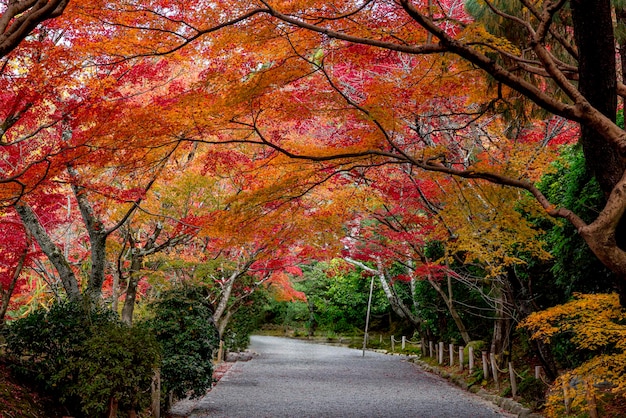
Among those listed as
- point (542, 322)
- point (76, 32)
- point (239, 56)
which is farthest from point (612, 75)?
point (76, 32)

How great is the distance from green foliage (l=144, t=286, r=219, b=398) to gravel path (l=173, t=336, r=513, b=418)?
1.94ft

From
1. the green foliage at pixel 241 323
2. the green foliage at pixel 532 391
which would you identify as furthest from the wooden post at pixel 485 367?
the green foliage at pixel 241 323

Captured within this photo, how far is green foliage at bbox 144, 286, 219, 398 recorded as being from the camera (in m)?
8.81

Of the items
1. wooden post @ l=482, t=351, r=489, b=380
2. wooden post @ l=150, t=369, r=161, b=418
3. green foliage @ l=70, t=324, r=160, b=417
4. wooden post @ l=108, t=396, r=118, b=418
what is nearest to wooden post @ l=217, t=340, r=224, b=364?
wooden post @ l=482, t=351, r=489, b=380

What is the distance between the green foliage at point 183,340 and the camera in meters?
8.81

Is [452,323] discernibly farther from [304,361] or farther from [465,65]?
[465,65]

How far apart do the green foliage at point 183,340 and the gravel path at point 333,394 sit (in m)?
0.59

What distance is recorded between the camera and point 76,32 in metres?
7.39

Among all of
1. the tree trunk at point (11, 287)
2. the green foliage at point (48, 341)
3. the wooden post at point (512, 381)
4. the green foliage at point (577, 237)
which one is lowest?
the wooden post at point (512, 381)

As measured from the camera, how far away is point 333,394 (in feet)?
38.9

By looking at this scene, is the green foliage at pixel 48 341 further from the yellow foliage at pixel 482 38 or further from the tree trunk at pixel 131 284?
the yellow foliage at pixel 482 38

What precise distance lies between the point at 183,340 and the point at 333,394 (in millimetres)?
4256

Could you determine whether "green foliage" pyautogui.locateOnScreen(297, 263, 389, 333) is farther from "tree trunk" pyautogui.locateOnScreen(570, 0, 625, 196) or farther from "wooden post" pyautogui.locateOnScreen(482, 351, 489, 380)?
"tree trunk" pyautogui.locateOnScreen(570, 0, 625, 196)

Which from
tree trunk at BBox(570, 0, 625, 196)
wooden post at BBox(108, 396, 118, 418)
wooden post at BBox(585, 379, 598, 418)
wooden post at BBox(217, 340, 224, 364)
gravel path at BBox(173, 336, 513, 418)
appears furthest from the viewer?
wooden post at BBox(217, 340, 224, 364)
